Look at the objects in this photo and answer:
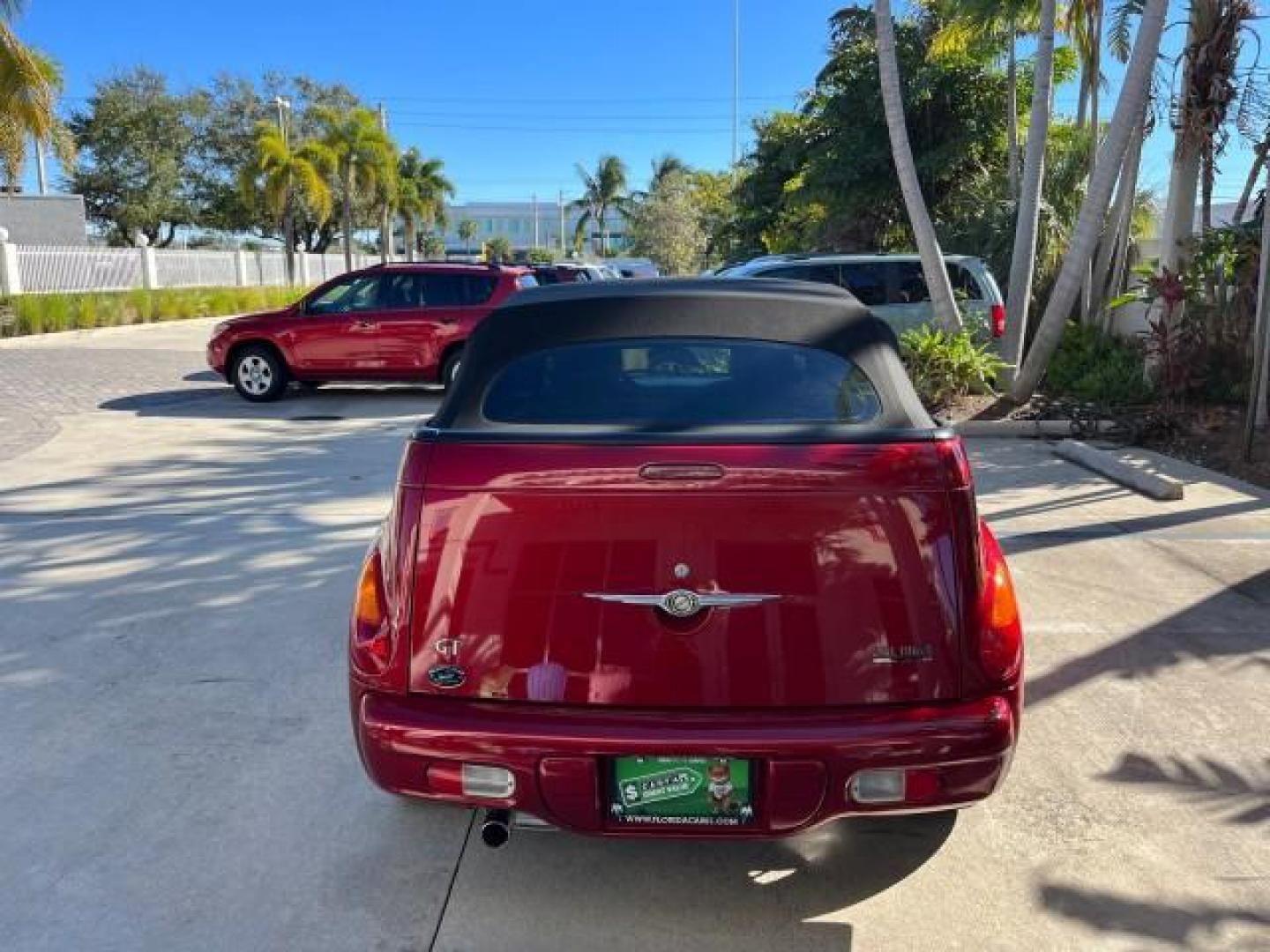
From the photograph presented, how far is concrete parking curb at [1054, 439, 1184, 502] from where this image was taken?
7.64 meters

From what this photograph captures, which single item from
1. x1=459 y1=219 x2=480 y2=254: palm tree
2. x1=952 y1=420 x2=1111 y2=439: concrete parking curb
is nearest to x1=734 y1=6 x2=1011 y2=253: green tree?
x1=952 y1=420 x2=1111 y2=439: concrete parking curb

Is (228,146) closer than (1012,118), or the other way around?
(1012,118)

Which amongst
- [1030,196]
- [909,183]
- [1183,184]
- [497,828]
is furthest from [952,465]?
[1183,184]

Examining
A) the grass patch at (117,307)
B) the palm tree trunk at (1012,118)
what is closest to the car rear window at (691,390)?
the palm tree trunk at (1012,118)

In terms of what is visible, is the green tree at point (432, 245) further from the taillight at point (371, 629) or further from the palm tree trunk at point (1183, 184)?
the taillight at point (371, 629)

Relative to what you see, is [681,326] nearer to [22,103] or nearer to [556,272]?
[556,272]

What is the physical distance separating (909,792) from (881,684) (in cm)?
29

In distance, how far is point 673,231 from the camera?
55.6m

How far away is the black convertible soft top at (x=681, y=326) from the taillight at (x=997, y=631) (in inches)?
19.3

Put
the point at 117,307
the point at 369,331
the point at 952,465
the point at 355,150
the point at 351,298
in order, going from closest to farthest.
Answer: the point at 952,465 → the point at 369,331 → the point at 351,298 → the point at 117,307 → the point at 355,150

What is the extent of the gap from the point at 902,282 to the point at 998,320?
1193 millimetres

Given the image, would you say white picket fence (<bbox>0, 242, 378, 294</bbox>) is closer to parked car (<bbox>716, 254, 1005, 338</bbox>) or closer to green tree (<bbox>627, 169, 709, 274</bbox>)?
parked car (<bbox>716, 254, 1005, 338</bbox>)

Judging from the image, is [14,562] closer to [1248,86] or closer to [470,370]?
[470,370]

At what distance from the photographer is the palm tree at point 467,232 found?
114625mm
